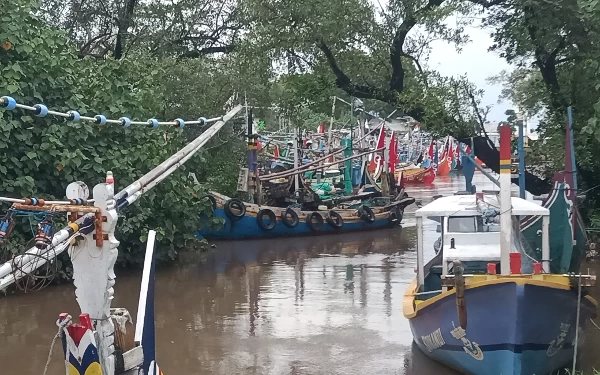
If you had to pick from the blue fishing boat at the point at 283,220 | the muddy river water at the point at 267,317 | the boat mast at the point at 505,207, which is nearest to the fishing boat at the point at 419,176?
the blue fishing boat at the point at 283,220

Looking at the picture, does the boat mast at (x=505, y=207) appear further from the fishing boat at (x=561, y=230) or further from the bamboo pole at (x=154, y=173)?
the bamboo pole at (x=154, y=173)

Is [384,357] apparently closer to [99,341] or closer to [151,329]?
[151,329]

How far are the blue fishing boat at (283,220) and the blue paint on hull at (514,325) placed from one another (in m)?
10.4

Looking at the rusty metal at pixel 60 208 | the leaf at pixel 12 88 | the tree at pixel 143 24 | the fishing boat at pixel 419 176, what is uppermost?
the tree at pixel 143 24

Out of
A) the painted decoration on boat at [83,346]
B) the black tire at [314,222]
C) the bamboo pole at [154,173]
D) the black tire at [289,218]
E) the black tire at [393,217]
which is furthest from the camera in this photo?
the black tire at [393,217]

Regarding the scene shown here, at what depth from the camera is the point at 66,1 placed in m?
17.6

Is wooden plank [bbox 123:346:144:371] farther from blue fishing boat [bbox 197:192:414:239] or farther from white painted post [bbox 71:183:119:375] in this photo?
blue fishing boat [bbox 197:192:414:239]

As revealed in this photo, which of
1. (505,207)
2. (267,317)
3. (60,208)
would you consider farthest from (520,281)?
(267,317)

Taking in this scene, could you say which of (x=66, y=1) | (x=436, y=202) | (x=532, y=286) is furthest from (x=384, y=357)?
(x=66, y=1)

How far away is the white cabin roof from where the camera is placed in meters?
7.00

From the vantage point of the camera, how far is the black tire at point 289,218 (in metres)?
18.0

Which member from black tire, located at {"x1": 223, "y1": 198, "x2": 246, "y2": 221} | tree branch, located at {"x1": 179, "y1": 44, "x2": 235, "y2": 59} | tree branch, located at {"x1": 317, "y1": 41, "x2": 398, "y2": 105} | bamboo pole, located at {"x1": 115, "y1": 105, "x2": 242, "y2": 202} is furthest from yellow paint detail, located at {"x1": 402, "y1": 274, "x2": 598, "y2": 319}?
tree branch, located at {"x1": 179, "y1": 44, "x2": 235, "y2": 59}

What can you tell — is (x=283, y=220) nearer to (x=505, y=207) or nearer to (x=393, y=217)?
(x=393, y=217)

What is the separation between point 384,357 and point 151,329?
387cm
